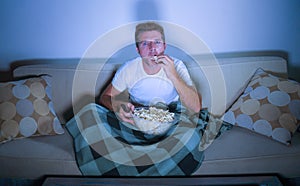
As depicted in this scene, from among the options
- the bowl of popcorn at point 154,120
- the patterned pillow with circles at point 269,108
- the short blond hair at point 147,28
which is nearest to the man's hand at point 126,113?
the bowl of popcorn at point 154,120

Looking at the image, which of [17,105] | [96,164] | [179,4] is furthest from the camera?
[179,4]

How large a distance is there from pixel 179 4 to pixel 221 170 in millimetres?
1153

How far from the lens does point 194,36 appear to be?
223 cm

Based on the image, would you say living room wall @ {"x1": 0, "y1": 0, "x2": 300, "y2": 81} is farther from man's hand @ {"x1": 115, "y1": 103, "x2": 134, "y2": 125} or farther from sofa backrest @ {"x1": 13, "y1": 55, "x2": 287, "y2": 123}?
man's hand @ {"x1": 115, "y1": 103, "x2": 134, "y2": 125}

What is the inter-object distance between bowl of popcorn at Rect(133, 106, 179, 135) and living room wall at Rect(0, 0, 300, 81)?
27.1 inches

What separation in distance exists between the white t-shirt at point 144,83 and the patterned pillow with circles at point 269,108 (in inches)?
14.9

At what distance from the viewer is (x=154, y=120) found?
1765mm

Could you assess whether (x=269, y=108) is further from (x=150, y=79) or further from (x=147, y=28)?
(x=147, y=28)

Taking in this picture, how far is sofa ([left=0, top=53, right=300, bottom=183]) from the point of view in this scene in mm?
1592

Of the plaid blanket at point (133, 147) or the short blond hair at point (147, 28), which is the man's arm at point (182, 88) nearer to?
the plaid blanket at point (133, 147)

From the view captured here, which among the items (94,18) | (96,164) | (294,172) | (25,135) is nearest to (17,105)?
(25,135)

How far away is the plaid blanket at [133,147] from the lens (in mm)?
1535

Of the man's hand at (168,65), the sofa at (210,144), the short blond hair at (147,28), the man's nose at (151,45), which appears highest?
the short blond hair at (147,28)

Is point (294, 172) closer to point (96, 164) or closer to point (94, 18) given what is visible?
point (96, 164)
